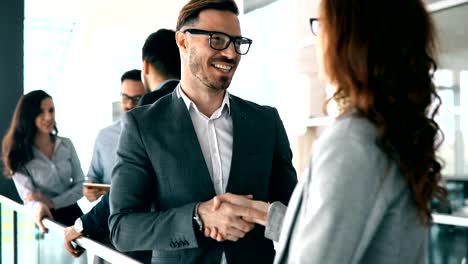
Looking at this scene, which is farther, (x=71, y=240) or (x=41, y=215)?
(x=41, y=215)

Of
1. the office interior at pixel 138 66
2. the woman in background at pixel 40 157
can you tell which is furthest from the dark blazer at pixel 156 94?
the woman in background at pixel 40 157

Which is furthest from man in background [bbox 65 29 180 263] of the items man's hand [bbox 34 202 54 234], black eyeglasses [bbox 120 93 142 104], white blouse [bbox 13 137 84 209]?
white blouse [bbox 13 137 84 209]

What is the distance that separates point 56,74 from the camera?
716 cm

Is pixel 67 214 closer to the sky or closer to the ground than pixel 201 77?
closer to the ground

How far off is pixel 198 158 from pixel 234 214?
0.27 m

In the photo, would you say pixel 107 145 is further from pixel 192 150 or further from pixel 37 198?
pixel 192 150

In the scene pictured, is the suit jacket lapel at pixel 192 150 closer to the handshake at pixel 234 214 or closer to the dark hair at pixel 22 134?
the handshake at pixel 234 214

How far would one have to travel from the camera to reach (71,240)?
7.21 feet

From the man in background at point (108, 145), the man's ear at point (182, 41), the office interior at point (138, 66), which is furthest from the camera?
the man in background at point (108, 145)

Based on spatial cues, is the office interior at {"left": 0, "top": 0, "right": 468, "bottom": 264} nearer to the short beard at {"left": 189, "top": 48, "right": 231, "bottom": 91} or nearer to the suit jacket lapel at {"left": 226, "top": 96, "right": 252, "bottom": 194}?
the suit jacket lapel at {"left": 226, "top": 96, "right": 252, "bottom": 194}

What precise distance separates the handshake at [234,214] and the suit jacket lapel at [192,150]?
17cm

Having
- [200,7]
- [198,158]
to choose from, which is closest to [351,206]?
[198,158]

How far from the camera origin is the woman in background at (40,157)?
396 centimetres

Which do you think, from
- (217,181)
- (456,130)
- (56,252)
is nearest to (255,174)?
(217,181)
